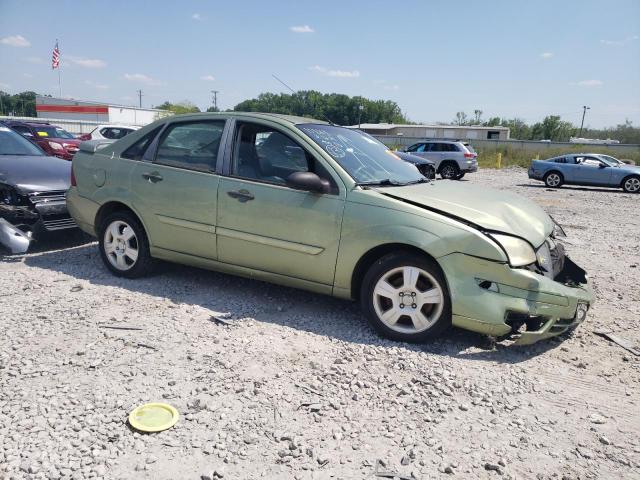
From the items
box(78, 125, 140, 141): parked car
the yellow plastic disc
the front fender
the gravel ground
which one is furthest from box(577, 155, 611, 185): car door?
the yellow plastic disc

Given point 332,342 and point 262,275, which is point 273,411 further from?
point 262,275

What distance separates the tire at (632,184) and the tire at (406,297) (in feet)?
60.9

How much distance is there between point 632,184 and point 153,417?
67.2 ft

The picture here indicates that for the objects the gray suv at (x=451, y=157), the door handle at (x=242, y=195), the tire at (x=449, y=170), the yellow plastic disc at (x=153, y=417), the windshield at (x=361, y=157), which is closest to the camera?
the yellow plastic disc at (x=153, y=417)

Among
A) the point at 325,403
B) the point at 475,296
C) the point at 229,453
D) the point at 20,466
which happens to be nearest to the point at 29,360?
the point at 20,466

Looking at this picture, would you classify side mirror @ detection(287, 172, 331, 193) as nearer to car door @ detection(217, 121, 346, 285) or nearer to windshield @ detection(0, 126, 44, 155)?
car door @ detection(217, 121, 346, 285)

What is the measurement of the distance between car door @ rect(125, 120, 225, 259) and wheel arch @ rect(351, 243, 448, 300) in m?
1.38

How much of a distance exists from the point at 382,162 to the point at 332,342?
1774mm

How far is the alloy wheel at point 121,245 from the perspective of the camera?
5000 mm

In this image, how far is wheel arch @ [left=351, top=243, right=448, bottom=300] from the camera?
12.0 feet

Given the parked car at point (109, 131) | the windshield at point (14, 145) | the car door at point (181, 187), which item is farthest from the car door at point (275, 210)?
the parked car at point (109, 131)

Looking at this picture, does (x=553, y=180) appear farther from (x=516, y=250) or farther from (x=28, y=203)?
(x=28, y=203)

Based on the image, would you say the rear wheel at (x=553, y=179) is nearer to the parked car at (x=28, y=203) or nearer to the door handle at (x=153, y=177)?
the parked car at (x=28, y=203)

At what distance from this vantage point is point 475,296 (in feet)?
11.3
